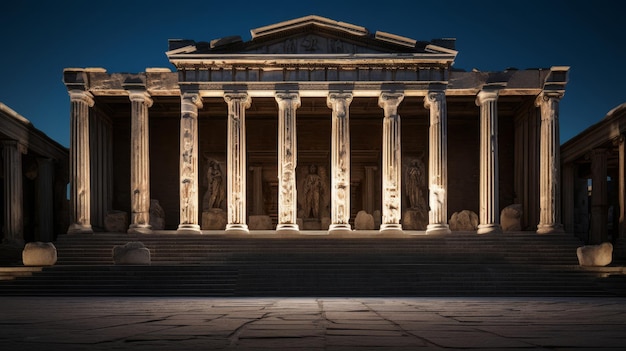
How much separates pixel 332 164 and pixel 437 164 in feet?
13.8

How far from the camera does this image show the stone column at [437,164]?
86.4ft

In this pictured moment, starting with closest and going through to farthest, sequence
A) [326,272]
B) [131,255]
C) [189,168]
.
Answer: [326,272] < [131,255] < [189,168]

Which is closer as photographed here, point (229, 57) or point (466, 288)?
point (466, 288)

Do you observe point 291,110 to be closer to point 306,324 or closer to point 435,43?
point 435,43

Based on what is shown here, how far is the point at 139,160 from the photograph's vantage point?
2720 centimetres

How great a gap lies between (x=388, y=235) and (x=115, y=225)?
1186cm

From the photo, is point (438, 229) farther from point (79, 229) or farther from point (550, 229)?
point (79, 229)

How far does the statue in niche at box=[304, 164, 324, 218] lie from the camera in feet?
105

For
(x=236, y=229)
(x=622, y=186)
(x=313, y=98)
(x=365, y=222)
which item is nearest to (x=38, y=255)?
(x=236, y=229)

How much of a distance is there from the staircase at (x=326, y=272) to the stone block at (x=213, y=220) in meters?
5.77

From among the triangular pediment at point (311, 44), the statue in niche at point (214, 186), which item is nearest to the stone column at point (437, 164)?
the triangular pediment at point (311, 44)

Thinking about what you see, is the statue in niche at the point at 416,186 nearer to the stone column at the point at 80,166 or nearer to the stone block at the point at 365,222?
the stone block at the point at 365,222

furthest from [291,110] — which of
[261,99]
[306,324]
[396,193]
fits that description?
[306,324]

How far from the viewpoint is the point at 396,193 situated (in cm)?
2656
